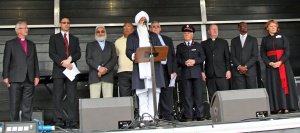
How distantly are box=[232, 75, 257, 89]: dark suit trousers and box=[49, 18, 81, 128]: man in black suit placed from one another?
2.61 meters

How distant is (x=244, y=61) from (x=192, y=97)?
1062 millimetres

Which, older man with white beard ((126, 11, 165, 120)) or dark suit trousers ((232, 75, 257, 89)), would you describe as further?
dark suit trousers ((232, 75, 257, 89))

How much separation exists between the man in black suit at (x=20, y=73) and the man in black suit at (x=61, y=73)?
31 cm

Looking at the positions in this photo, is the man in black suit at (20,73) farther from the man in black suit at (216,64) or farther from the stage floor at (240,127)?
the man in black suit at (216,64)

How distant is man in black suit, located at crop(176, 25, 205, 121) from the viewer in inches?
225

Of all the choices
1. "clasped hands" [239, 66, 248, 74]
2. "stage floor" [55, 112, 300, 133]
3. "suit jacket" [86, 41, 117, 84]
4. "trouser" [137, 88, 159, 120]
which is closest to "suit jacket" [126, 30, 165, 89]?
"trouser" [137, 88, 159, 120]

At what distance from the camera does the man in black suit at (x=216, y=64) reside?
20.0ft

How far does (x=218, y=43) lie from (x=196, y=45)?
530 mm

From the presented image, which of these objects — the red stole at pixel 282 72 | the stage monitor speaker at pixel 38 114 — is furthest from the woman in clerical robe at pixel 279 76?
the stage monitor speaker at pixel 38 114

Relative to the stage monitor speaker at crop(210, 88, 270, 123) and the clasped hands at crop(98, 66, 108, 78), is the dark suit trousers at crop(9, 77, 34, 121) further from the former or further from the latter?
the stage monitor speaker at crop(210, 88, 270, 123)

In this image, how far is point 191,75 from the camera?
18.8ft

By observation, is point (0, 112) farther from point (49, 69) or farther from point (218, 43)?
point (218, 43)

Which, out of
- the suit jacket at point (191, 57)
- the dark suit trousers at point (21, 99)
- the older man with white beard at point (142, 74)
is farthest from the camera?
the suit jacket at point (191, 57)

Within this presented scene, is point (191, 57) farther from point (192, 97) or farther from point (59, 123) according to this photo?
point (59, 123)
